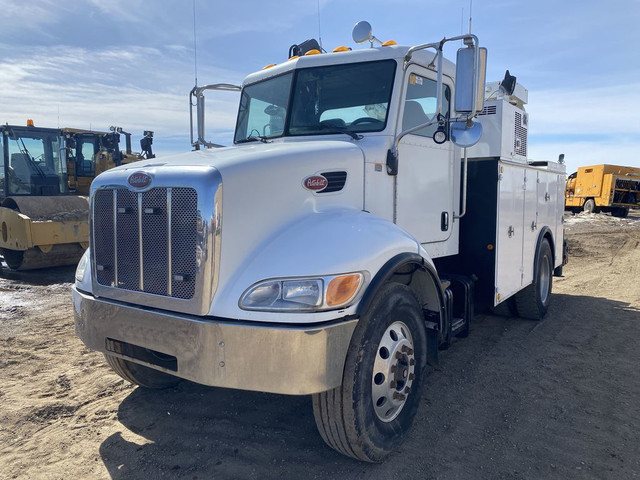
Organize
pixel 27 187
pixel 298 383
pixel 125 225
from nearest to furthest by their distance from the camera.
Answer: pixel 298 383 < pixel 125 225 < pixel 27 187

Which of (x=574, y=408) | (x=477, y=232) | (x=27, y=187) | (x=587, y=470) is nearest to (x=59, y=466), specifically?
(x=587, y=470)

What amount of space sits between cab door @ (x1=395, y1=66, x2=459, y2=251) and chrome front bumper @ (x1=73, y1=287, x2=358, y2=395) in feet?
5.03

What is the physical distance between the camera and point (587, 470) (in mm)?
3037

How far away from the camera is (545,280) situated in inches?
275

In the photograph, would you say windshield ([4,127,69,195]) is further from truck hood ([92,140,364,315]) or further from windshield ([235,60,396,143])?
truck hood ([92,140,364,315])

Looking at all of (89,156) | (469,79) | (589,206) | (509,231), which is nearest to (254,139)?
(469,79)

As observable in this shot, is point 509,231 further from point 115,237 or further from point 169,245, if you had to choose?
point 115,237

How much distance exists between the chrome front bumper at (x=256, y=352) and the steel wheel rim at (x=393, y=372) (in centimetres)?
44

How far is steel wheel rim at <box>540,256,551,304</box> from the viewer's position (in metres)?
6.84

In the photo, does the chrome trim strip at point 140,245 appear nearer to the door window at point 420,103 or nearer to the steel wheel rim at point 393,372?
the steel wheel rim at point 393,372

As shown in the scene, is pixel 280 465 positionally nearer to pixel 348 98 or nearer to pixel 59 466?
pixel 59 466

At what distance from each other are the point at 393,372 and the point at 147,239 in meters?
1.72

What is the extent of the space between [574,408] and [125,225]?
3613mm

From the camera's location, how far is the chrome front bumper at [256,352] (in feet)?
8.29
